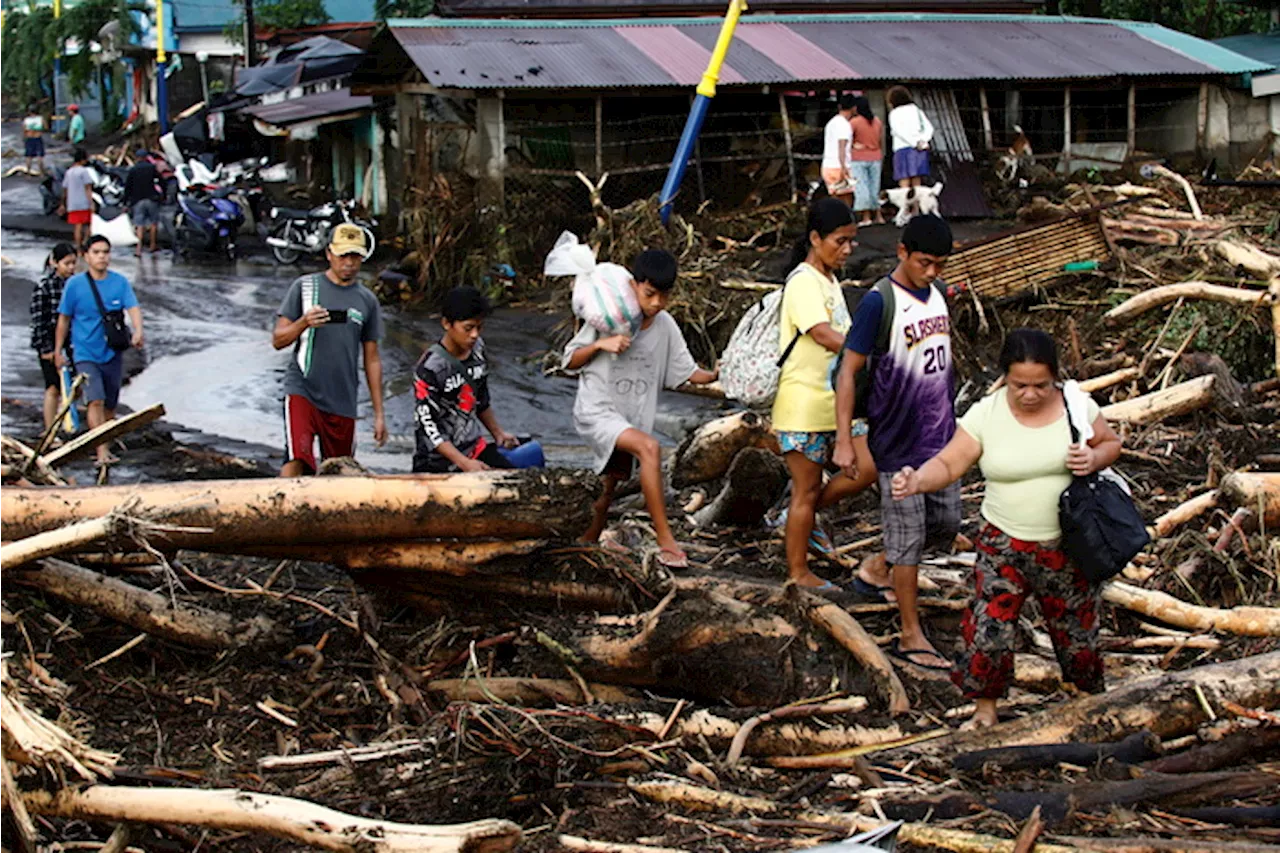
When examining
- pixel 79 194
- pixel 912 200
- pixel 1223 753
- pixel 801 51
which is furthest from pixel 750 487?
pixel 79 194

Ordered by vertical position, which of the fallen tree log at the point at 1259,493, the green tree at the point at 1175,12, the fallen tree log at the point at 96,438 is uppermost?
the green tree at the point at 1175,12

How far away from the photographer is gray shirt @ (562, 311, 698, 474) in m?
6.65

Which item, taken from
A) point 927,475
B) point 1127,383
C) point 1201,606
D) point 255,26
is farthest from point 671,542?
point 255,26

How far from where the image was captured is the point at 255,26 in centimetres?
3494

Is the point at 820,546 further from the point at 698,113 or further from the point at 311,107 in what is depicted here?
the point at 311,107

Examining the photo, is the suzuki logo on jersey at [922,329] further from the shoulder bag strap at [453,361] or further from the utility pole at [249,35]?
the utility pole at [249,35]

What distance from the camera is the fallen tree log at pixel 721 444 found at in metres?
8.16

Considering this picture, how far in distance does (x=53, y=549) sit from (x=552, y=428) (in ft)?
24.4

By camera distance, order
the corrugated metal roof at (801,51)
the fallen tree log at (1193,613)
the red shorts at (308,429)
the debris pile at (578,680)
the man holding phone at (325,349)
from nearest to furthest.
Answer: the debris pile at (578,680) → the fallen tree log at (1193,613) → the man holding phone at (325,349) → the red shorts at (308,429) → the corrugated metal roof at (801,51)

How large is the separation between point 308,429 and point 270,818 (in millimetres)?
3767

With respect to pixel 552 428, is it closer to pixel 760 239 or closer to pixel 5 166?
pixel 760 239

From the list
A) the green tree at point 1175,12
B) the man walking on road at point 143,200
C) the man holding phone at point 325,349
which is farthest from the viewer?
the green tree at point 1175,12

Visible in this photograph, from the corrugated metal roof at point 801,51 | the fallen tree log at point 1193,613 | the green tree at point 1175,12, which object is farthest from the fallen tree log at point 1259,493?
the green tree at point 1175,12

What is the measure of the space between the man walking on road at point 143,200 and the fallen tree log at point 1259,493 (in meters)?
18.7
